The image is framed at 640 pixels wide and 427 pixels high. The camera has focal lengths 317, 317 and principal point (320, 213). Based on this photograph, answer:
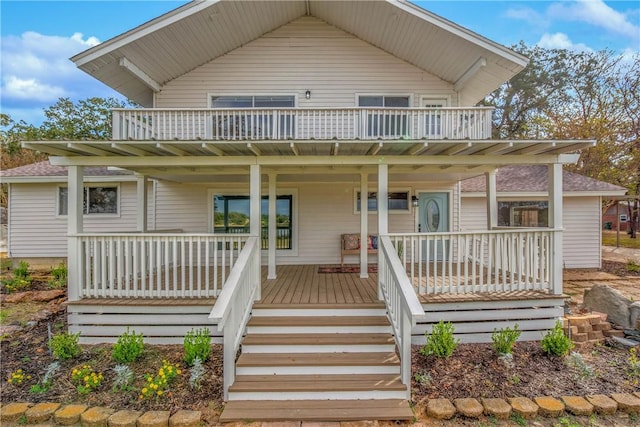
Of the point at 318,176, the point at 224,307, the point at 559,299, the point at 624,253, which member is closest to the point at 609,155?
the point at 624,253

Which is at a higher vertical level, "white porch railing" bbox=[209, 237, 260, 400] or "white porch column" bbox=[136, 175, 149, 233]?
"white porch column" bbox=[136, 175, 149, 233]

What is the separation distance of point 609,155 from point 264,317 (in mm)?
18867

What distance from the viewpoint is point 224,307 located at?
3506mm

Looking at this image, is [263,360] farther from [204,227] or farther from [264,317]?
[204,227]

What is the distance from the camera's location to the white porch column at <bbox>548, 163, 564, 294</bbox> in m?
5.18

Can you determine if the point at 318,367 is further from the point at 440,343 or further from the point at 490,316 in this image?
the point at 490,316

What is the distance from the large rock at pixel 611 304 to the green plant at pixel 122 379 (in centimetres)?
763

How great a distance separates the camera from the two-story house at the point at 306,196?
423cm

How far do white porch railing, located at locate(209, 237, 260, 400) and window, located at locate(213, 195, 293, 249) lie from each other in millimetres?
3624

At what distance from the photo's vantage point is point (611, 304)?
5633 mm

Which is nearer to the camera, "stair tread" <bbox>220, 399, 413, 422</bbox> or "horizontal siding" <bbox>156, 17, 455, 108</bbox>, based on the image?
"stair tread" <bbox>220, 399, 413, 422</bbox>

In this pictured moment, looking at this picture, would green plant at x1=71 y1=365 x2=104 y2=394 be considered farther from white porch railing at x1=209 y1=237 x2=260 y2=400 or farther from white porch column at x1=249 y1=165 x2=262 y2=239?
white porch column at x1=249 y1=165 x2=262 y2=239

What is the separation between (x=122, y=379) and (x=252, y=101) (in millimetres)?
6802

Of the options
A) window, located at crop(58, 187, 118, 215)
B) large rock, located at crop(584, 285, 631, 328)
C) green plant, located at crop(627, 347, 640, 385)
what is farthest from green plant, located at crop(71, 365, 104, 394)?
large rock, located at crop(584, 285, 631, 328)
